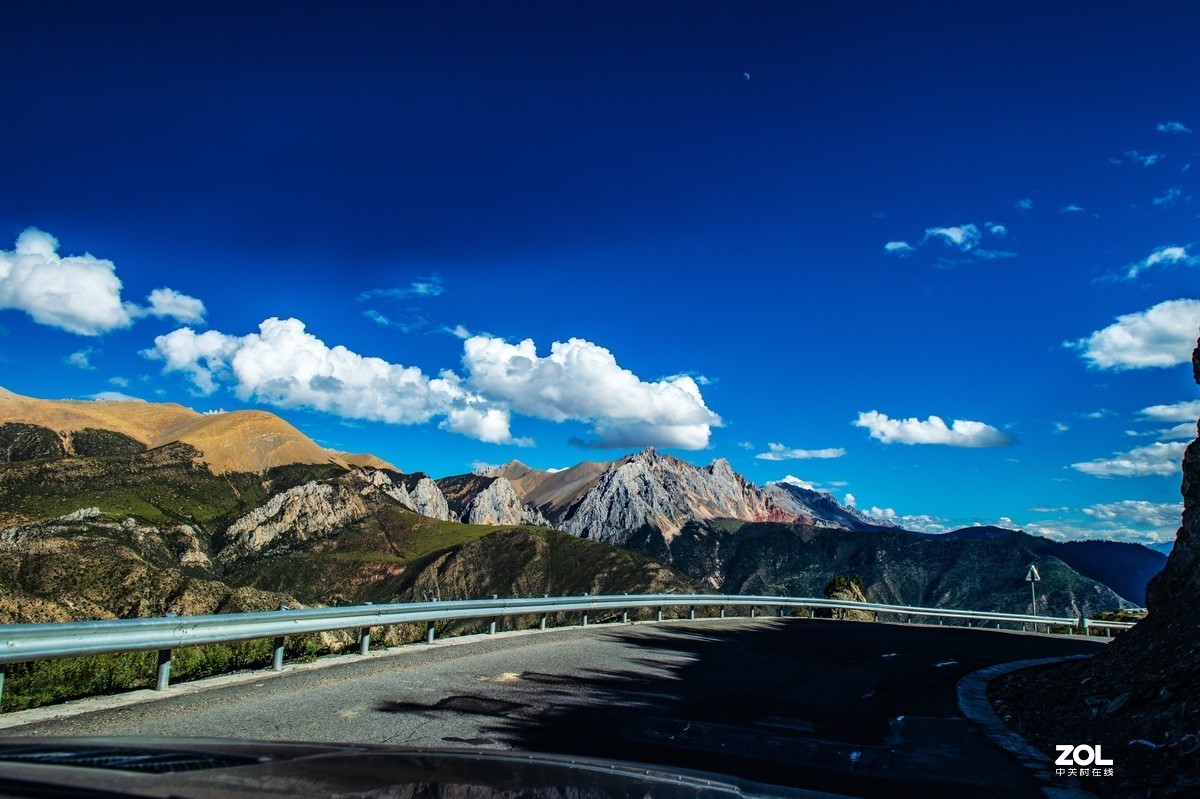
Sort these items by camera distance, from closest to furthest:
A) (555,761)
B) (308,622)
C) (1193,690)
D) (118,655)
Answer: (555,761) → (1193,690) → (118,655) → (308,622)

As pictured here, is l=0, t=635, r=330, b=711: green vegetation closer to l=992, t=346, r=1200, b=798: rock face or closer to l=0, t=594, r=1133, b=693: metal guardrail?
l=0, t=594, r=1133, b=693: metal guardrail

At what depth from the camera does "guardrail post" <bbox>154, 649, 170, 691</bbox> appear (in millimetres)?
7660

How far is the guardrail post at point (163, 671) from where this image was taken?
7.66m

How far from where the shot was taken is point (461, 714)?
713 centimetres

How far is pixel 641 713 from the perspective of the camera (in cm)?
767

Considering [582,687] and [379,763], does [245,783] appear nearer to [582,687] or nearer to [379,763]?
[379,763]

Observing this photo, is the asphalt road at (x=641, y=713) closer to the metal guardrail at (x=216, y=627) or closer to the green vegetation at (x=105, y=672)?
the metal guardrail at (x=216, y=627)

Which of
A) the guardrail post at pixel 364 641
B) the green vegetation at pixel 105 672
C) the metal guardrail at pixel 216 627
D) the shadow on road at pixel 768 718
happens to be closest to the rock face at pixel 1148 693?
the shadow on road at pixel 768 718

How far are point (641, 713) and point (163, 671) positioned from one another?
4.93 m

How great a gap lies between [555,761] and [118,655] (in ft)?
23.8

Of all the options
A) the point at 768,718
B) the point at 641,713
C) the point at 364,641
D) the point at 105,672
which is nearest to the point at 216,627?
the point at 105,672

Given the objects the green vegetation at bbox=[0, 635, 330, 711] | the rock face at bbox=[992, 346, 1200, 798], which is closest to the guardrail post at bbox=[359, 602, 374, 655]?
the green vegetation at bbox=[0, 635, 330, 711]

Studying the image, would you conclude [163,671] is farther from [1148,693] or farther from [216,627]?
[1148,693]

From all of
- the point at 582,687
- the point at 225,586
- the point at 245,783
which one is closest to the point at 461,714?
the point at 582,687
